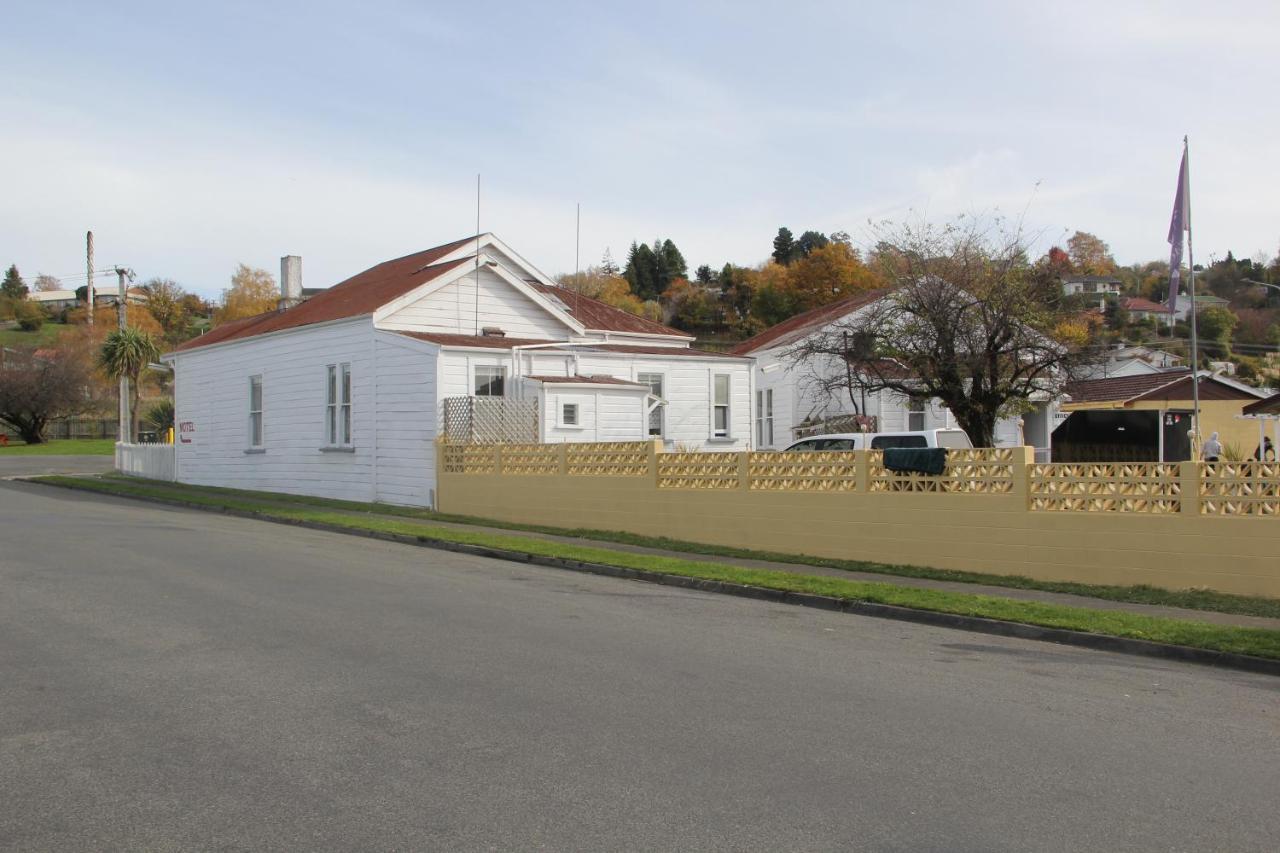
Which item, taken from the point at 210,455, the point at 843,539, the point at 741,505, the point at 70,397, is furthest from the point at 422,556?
the point at 70,397

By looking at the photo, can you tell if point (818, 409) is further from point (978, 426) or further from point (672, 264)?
point (672, 264)

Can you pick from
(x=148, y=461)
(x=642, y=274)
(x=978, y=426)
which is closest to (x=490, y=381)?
(x=978, y=426)

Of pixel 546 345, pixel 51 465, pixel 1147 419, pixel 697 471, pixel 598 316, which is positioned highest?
pixel 598 316

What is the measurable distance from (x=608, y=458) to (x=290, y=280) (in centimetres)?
1987

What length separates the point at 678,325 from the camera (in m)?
93.7

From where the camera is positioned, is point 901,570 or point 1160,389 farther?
point 1160,389

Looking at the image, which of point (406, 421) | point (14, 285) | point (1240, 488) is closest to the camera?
point (1240, 488)

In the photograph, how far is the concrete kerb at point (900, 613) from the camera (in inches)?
372

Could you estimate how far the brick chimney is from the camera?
35375 mm

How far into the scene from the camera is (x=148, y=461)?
119 ft

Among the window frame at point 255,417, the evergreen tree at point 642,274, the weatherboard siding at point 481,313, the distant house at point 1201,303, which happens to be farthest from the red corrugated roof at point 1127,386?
the evergreen tree at point 642,274

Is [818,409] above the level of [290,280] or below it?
below

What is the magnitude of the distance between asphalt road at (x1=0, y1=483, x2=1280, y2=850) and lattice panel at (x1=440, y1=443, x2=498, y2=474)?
10384 mm

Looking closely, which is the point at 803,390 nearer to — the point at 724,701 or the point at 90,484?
the point at 90,484
